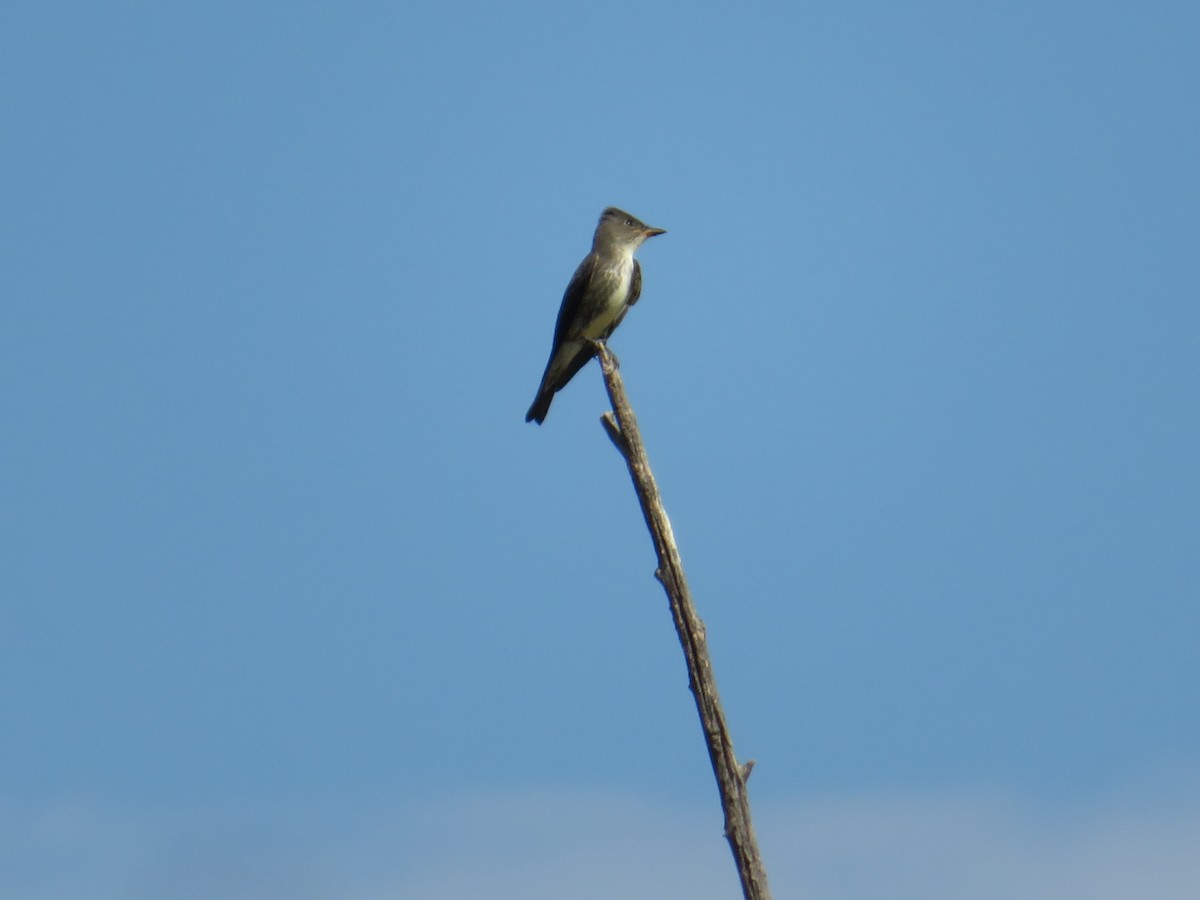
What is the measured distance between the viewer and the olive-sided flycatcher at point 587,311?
16281 mm

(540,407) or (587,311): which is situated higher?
(587,311)

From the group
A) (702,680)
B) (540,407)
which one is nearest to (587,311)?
(540,407)

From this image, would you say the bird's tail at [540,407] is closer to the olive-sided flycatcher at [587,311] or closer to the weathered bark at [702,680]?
the olive-sided flycatcher at [587,311]

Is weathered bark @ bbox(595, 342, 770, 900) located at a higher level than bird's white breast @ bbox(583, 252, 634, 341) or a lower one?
lower

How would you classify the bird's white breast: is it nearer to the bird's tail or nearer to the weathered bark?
the bird's tail

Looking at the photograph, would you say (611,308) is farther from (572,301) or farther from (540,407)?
(540,407)

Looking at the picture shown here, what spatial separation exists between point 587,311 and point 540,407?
1.13m

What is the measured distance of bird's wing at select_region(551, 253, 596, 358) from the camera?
53.7 ft

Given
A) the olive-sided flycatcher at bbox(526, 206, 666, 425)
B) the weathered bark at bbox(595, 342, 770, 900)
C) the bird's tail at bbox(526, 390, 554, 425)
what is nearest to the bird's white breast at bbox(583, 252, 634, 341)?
the olive-sided flycatcher at bbox(526, 206, 666, 425)

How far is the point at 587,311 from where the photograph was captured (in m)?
16.3

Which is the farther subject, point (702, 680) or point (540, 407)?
point (540, 407)

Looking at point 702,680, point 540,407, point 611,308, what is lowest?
point 702,680

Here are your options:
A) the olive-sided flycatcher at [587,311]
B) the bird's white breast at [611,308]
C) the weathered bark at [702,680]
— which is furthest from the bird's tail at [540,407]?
the weathered bark at [702,680]

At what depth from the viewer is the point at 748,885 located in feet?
27.7
